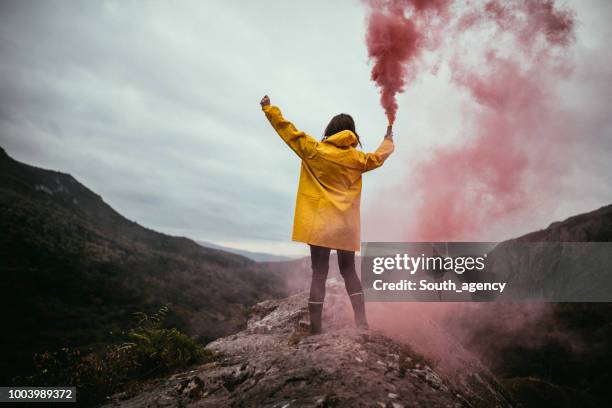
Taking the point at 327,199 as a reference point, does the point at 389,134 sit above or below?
above

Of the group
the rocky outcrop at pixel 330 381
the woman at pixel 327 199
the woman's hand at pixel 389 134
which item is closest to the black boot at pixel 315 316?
the woman at pixel 327 199

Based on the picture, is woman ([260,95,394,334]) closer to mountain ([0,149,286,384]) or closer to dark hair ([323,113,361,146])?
dark hair ([323,113,361,146])

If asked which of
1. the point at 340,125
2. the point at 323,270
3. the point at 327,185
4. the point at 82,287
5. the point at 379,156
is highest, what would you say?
the point at 340,125

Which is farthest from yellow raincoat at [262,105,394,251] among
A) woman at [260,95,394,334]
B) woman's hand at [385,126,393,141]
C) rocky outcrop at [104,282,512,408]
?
rocky outcrop at [104,282,512,408]

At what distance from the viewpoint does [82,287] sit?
51000mm

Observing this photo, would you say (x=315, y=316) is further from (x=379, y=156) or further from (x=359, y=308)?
(x=379, y=156)

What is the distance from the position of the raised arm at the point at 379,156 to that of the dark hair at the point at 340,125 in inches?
12.7

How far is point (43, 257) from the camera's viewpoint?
52938 mm

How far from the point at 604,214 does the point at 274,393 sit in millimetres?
76019

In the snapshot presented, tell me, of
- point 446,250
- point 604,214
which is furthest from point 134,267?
point 604,214

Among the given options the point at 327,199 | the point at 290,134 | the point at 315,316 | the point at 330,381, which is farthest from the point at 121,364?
the point at 290,134

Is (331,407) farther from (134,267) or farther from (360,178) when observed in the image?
(134,267)

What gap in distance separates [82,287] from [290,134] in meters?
59.9

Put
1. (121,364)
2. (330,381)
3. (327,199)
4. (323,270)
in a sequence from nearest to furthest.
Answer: (330,381) → (327,199) → (323,270) → (121,364)
